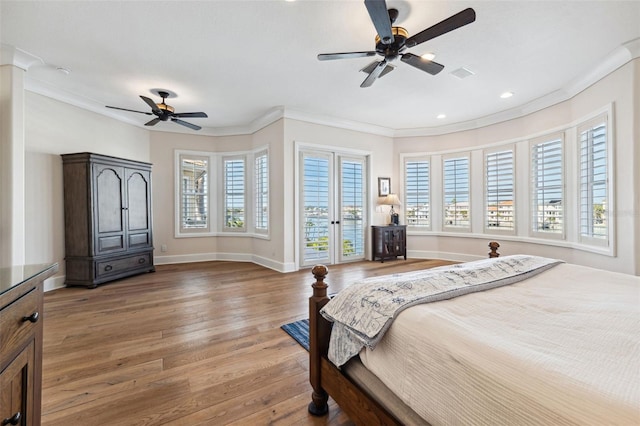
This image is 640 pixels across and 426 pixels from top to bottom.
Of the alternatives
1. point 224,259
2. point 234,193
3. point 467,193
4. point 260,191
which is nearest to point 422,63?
point 467,193

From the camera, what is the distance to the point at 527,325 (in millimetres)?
1079

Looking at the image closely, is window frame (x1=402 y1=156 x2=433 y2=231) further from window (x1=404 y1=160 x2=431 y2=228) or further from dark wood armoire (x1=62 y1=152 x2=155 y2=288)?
dark wood armoire (x1=62 y1=152 x2=155 y2=288)

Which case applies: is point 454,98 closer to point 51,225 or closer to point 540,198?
point 540,198

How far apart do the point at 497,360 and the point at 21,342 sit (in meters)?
1.59

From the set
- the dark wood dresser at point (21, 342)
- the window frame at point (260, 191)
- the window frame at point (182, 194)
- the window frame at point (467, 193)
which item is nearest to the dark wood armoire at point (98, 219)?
the window frame at point (182, 194)

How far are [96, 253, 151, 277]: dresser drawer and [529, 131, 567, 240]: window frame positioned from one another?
6.59m

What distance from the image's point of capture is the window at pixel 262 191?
17.6 feet

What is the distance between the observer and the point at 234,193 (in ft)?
19.6

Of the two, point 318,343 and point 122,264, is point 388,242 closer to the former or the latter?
point 318,343

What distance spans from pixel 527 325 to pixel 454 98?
420cm

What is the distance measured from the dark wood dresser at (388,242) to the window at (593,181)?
2.78m

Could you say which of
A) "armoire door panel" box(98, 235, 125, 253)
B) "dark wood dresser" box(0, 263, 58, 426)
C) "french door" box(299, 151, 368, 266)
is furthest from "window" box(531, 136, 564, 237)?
"armoire door panel" box(98, 235, 125, 253)

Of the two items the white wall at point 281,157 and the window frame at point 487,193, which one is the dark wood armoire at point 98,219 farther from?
the window frame at point 487,193

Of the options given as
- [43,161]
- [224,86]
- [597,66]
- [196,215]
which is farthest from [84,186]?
[597,66]
